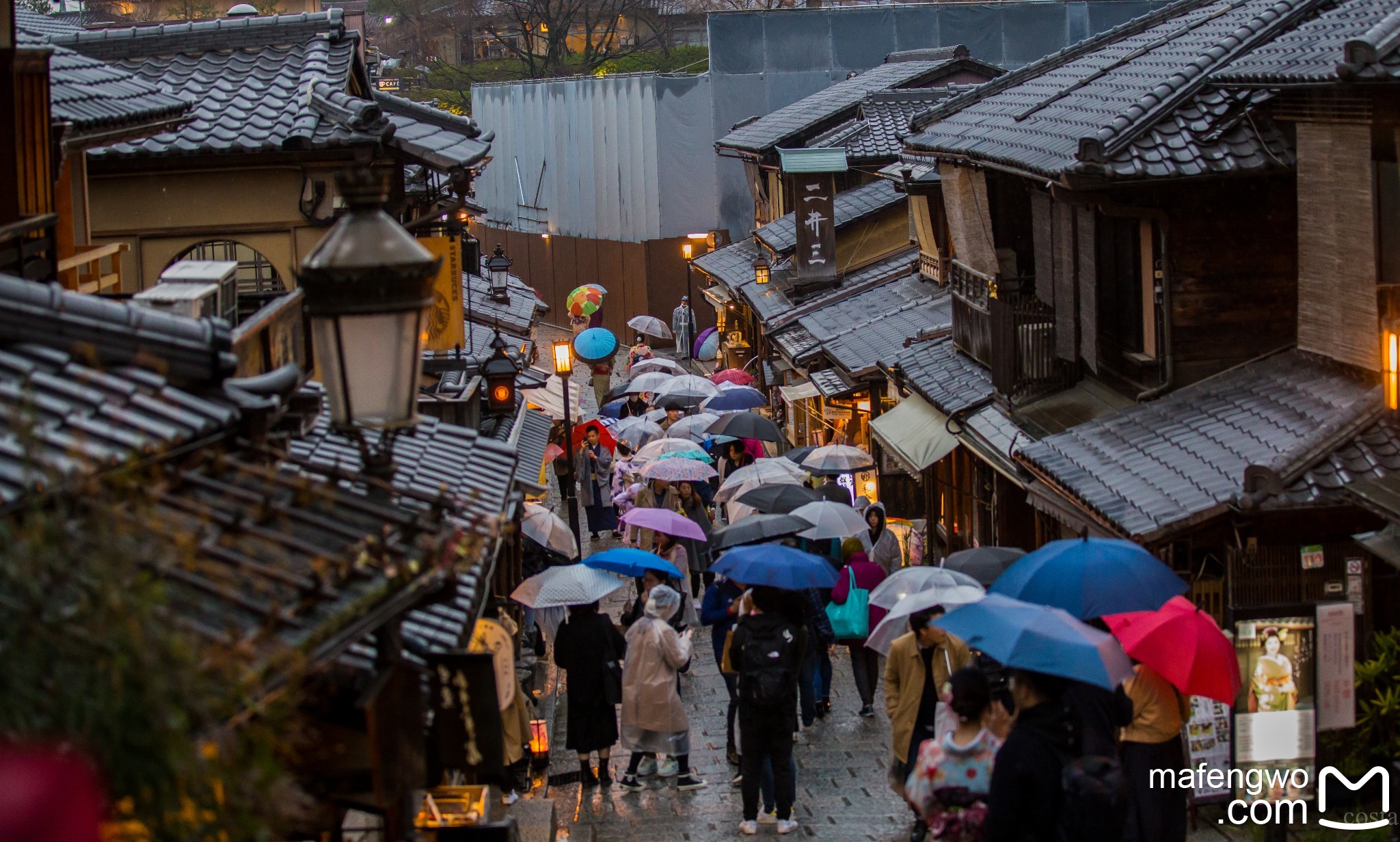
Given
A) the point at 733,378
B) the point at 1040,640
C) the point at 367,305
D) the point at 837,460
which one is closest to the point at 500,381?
the point at 837,460

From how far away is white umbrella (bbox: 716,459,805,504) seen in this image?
19641 mm

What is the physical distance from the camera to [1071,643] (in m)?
7.68

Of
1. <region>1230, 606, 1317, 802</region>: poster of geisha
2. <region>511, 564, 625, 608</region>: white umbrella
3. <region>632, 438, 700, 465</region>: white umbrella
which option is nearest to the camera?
<region>1230, 606, 1317, 802</region>: poster of geisha

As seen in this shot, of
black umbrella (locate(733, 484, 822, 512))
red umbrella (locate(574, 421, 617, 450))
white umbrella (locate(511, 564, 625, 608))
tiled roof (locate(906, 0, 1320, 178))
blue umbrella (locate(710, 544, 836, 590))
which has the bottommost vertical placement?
red umbrella (locate(574, 421, 617, 450))

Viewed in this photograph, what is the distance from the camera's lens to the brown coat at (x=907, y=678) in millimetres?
11492

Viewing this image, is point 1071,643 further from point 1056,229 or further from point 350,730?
point 1056,229

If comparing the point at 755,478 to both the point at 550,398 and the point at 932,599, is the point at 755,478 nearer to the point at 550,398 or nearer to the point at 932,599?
the point at 932,599

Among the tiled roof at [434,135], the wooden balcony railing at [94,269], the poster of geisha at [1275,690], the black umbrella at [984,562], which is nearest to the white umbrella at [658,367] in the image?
the tiled roof at [434,135]

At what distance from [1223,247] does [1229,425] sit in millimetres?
2020

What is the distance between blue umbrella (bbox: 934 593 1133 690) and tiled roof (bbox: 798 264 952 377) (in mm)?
14223

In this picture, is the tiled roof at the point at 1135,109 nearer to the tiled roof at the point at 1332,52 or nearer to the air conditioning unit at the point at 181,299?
the tiled roof at the point at 1332,52

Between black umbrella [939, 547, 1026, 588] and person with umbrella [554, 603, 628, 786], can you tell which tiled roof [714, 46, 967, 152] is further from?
person with umbrella [554, 603, 628, 786]

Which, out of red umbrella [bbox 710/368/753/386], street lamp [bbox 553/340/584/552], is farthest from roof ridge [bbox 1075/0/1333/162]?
red umbrella [bbox 710/368/753/386]

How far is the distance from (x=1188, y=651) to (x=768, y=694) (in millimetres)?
3476
